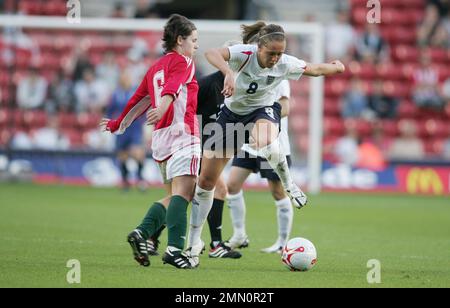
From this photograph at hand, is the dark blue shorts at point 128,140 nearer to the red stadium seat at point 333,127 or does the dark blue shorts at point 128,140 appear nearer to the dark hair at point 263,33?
the red stadium seat at point 333,127

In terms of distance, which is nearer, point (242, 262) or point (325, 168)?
point (242, 262)

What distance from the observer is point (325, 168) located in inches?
760

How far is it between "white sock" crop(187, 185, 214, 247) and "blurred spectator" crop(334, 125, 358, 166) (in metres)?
11.8

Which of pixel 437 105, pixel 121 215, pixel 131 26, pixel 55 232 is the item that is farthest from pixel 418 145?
pixel 55 232

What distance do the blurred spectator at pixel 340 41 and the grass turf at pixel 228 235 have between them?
17.2ft

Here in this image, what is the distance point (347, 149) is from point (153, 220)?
1275 cm

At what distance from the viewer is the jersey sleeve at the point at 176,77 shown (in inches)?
280

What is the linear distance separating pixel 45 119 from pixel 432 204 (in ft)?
27.6

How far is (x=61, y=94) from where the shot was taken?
1939cm

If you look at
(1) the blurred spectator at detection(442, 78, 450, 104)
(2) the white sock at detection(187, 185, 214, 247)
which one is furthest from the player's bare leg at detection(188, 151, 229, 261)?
(1) the blurred spectator at detection(442, 78, 450, 104)

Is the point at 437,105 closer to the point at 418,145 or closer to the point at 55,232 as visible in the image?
the point at 418,145

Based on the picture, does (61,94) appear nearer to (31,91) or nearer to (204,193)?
(31,91)

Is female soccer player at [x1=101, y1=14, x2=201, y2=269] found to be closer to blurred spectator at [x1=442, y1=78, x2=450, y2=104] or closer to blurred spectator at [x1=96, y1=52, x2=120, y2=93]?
blurred spectator at [x1=96, y1=52, x2=120, y2=93]

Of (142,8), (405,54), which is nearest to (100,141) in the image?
(142,8)
